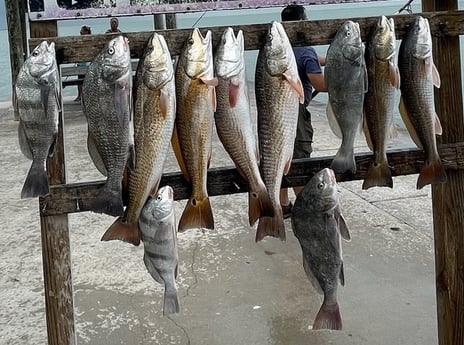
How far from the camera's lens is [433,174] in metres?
2.38

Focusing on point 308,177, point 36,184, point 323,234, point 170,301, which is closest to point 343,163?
point 308,177

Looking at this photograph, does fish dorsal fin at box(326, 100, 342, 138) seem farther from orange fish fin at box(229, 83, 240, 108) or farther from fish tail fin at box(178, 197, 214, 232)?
fish tail fin at box(178, 197, 214, 232)

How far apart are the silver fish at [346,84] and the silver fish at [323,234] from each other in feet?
0.39

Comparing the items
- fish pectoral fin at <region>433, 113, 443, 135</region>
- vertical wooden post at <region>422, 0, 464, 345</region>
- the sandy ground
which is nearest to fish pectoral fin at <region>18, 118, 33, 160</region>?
fish pectoral fin at <region>433, 113, 443, 135</region>

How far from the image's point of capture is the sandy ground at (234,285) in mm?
3584

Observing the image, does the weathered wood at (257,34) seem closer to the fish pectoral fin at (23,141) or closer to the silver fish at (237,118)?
the silver fish at (237,118)

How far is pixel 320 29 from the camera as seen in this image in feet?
7.48

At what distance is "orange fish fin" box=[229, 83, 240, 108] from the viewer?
2.09m

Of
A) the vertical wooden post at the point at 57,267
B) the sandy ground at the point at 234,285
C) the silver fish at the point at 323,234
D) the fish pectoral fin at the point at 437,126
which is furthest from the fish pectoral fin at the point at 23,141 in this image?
the sandy ground at the point at 234,285

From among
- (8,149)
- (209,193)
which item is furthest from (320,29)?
(8,149)

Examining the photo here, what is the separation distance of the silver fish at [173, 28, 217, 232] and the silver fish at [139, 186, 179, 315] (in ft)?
0.19

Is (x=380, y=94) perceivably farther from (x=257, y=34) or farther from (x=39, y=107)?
(x=39, y=107)

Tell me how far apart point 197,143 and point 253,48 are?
40 cm

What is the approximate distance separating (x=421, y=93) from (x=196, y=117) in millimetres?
826
